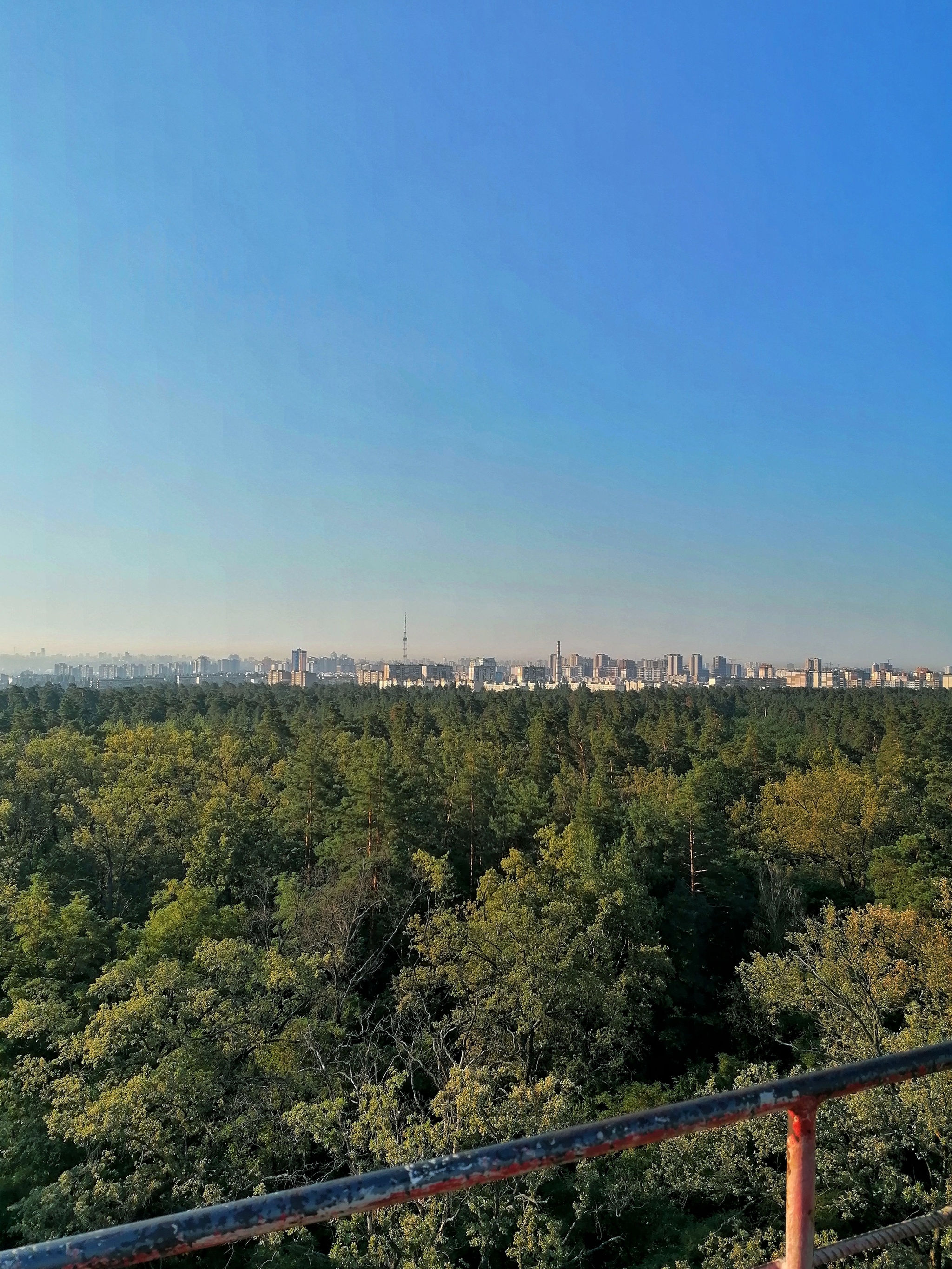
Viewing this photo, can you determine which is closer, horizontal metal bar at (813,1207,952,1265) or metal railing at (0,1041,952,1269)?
metal railing at (0,1041,952,1269)

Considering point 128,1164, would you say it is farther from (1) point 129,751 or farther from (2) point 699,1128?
(1) point 129,751

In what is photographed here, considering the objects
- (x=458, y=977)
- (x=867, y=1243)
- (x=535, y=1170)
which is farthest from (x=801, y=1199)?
(x=458, y=977)

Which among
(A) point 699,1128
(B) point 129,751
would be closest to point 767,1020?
(A) point 699,1128

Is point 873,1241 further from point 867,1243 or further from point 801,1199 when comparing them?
point 801,1199

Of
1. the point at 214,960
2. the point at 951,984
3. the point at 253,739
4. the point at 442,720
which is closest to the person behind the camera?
the point at 214,960

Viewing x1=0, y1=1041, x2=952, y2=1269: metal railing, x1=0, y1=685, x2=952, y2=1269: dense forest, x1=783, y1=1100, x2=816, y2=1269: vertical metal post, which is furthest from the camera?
x1=0, y1=685, x2=952, y2=1269: dense forest

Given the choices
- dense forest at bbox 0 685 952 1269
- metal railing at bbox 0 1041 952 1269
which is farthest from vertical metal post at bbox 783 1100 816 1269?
dense forest at bbox 0 685 952 1269

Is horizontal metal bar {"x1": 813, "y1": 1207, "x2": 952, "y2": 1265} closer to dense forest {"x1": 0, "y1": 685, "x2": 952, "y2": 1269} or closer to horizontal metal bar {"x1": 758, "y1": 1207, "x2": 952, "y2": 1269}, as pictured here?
horizontal metal bar {"x1": 758, "y1": 1207, "x2": 952, "y2": 1269}

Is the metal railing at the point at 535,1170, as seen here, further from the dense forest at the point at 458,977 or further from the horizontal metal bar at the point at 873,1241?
the dense forest at the point at 458,977
